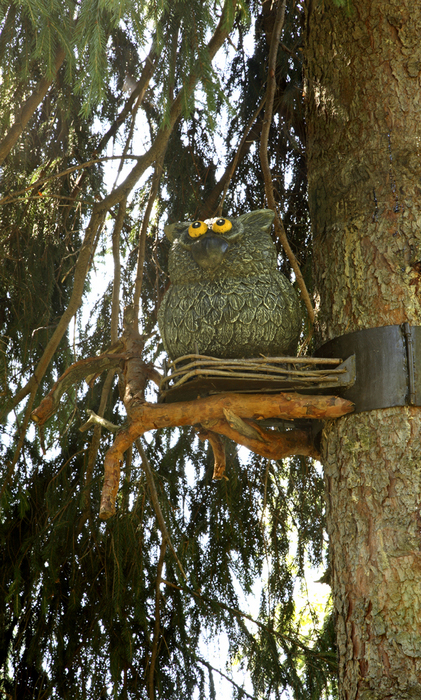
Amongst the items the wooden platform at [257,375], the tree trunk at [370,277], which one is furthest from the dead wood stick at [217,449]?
the tree trunk at [370,277]

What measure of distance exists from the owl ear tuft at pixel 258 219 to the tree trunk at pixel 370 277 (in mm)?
188

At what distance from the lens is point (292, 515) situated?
10.8 ft

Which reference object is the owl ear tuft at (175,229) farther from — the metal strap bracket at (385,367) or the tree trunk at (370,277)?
the metal strap bracket at (385,367)

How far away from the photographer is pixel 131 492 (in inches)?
125

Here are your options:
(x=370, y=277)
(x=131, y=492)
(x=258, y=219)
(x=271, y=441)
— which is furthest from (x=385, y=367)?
(x=131, y=492)

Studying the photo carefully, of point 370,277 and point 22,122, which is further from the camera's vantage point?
point 22,122

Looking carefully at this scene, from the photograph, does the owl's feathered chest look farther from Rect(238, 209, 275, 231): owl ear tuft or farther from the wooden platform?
the wooden platform

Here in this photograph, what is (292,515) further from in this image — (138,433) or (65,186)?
(65,186)

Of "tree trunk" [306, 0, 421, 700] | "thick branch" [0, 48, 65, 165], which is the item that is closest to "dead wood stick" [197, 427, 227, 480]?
"tree trunk" [306, 0, 421, 700]

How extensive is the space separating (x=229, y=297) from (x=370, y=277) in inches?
17.3

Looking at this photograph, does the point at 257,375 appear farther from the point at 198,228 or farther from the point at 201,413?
the point at 198,228

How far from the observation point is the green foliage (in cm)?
296

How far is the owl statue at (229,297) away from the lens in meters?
2.12

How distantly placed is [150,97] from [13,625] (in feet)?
8.82
